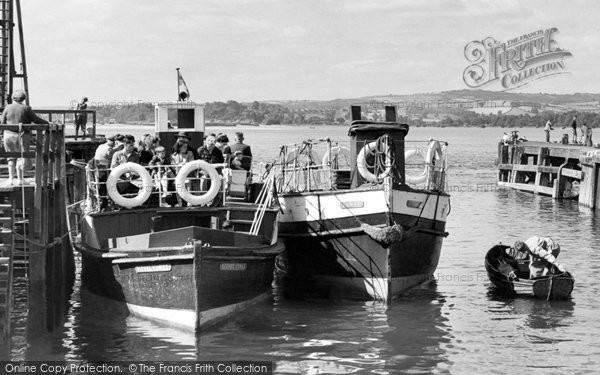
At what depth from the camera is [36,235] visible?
18.0m

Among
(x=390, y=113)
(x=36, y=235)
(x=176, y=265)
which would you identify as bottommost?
(x=176, y=265)

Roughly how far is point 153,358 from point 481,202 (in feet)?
109

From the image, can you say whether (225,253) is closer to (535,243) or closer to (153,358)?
(153,358)

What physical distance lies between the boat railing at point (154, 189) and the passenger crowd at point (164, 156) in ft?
0.08

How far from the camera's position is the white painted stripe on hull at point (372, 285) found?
890 inches

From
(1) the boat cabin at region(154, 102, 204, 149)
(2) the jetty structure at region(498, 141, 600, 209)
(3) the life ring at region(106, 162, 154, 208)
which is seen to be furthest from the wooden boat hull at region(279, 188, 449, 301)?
(2) the jetty structure at region(498, 141, 600, 209)

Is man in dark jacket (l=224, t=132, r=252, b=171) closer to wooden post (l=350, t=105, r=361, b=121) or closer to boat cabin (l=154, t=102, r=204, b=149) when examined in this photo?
boat cabin (l=154, t=102, r=204, b=149)

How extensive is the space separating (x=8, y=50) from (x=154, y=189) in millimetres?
12856

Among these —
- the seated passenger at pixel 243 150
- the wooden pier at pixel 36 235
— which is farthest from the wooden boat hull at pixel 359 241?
the wooden pier at pixel 36 235

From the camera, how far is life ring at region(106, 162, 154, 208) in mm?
20641

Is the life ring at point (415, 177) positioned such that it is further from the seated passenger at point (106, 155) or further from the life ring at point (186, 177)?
the seated passenger at point (106, 155)

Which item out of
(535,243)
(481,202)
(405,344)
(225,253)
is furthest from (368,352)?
(481,202)

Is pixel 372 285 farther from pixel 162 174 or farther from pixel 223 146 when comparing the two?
pixel 162 174

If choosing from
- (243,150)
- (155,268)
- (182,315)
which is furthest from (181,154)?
(182,315)
